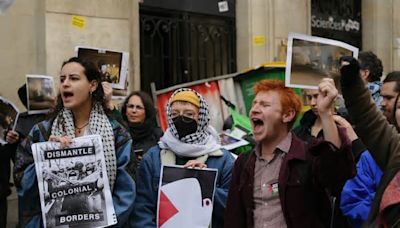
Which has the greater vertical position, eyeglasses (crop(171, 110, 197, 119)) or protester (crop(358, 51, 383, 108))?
protester (crop(358, 51, 383, 108))

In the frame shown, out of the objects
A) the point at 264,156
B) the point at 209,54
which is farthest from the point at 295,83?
the point at 209,54

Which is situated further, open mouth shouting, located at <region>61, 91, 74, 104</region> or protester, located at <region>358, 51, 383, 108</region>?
protester, located at <region>358, 51, 383, 108</region>

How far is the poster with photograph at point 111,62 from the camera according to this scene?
5.96 m

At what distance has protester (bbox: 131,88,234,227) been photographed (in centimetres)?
406

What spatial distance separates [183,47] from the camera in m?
9.59

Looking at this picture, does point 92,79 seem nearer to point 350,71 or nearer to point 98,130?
point 98,130

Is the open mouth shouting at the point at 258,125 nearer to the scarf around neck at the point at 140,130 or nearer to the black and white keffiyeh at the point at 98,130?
the black and white keffiyeh at the point at 98,130

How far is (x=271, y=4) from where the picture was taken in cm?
1059

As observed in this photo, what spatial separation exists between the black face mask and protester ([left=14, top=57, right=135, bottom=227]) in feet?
1.04

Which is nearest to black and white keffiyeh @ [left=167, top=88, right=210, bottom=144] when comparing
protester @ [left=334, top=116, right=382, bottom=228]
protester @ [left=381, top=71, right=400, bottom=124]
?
protester @ [left=334, top=116, right=382, bottom=228]

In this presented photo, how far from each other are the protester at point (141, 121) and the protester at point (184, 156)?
63.0 inches

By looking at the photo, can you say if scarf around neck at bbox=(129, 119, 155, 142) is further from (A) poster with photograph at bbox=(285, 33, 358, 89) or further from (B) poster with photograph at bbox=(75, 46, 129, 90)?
(A) poster with photograph at bbox=(285, 33, 358, 89)

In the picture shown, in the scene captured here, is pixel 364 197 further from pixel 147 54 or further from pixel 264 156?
pixel 147 54

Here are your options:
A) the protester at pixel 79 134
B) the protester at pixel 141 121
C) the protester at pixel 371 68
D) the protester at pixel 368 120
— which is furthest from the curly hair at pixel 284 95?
the protester at pixel 141 121
